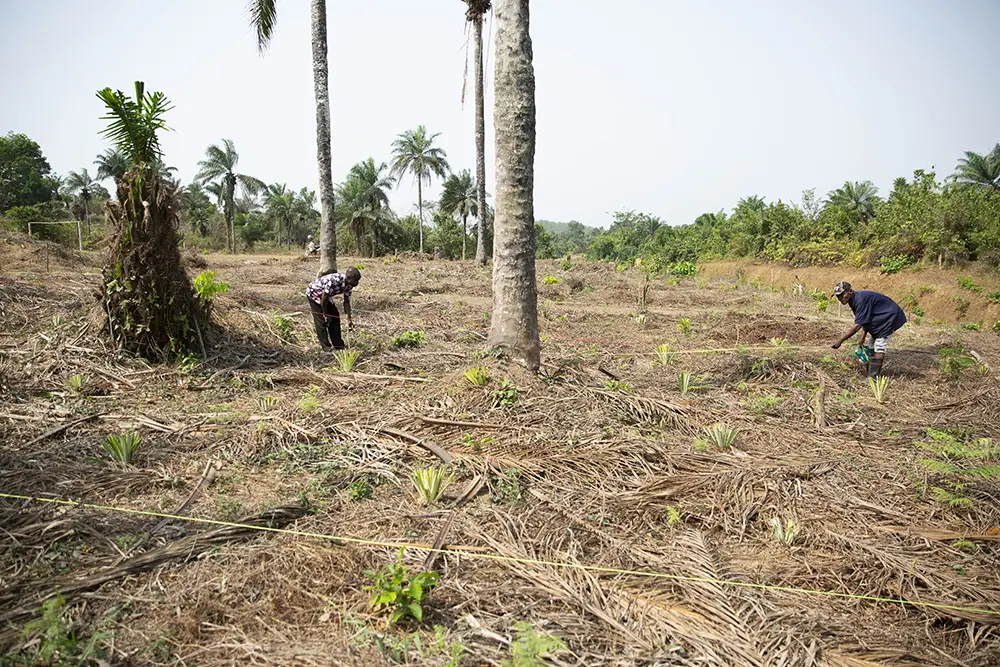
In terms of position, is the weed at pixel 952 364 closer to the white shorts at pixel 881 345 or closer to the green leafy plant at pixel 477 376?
the white shorts at pixel 881 345

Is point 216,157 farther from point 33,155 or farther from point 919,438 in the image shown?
point 919,438

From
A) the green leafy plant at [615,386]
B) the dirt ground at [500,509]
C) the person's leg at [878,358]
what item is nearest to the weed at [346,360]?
the dirt ground at [500,509]

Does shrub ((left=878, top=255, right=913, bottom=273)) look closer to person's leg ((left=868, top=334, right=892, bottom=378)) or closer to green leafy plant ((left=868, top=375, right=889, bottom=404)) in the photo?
person's leg ((left=868, top=334, right=892, bottom=378))

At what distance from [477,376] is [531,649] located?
2934 mm

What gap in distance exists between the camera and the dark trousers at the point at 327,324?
283 inches

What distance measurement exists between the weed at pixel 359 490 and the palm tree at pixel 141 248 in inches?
142

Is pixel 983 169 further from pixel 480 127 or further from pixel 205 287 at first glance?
pixel 205 287

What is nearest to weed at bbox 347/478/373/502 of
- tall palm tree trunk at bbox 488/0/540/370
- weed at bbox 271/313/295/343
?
tall palm tree trunk at bbox 488/0/540/370

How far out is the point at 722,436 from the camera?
4496 mm

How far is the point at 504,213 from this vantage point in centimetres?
525

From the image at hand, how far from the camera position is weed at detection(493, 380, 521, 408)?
4.85m

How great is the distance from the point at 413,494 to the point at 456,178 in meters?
35.8

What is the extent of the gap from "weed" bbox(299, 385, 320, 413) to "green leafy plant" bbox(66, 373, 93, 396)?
6.36 ft

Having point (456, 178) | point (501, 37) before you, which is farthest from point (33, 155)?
point (501, 37)
